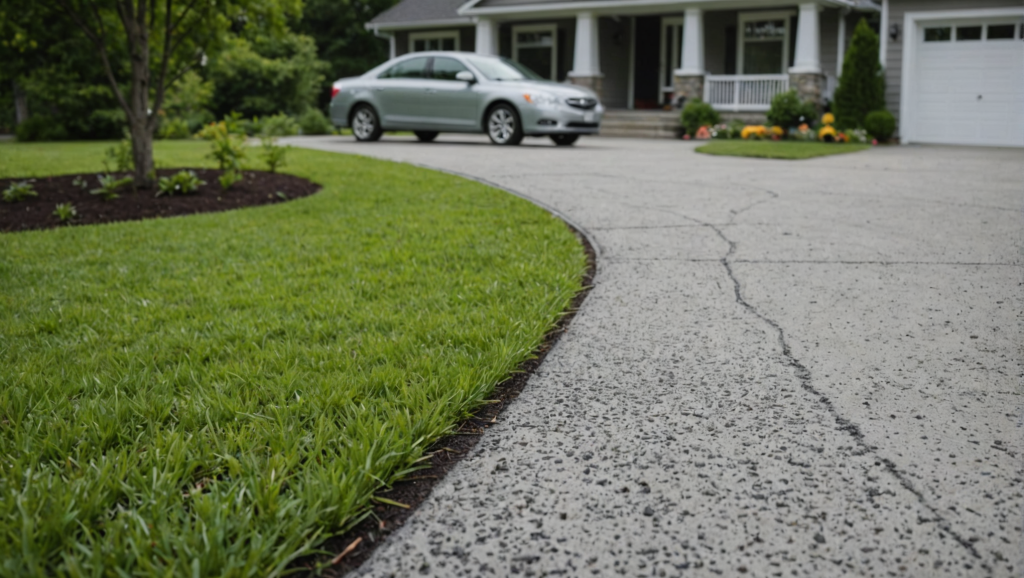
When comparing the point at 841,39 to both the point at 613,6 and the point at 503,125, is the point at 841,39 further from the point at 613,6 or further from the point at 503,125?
the point at 503,125

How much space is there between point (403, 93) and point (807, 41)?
30.4ft

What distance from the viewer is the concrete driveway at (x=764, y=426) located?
6.57ft

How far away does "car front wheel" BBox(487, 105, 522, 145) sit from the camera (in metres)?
14.7

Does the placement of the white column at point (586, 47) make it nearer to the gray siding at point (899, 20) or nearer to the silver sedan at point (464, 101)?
the silver sedan at point (464, 101)

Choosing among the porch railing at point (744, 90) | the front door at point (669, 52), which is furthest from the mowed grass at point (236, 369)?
the front door at point (669, 52)

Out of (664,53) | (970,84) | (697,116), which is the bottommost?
(697,116)

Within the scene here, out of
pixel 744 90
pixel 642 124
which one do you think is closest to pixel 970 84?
pixel 744 90

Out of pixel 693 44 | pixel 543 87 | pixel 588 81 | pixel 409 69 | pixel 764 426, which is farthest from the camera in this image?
pixel 588 81

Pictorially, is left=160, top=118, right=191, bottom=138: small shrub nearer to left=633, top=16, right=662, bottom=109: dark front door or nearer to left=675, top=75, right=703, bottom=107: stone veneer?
left=675, top=75, right=703, bottom=107: stone veneer

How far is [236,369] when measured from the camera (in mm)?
3135

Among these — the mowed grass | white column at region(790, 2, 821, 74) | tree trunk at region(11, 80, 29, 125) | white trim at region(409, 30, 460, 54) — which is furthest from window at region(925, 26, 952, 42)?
tree trunk at region(11, 80, 29, 125)

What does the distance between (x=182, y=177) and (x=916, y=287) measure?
608 cm

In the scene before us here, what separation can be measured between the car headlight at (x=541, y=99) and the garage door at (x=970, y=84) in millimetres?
8633

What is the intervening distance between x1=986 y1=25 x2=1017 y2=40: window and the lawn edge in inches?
675
